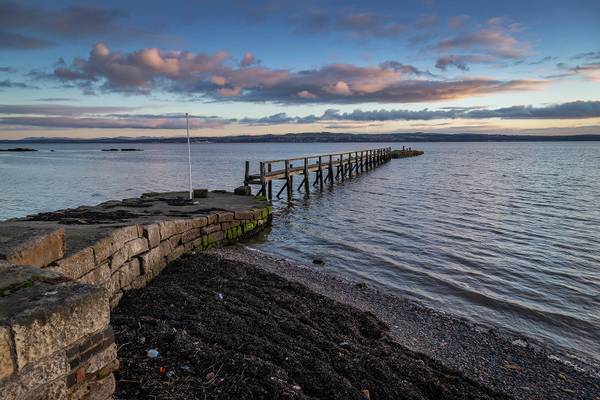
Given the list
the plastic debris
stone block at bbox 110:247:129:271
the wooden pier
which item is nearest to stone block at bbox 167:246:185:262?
stone block at bbox 110:247:129:271

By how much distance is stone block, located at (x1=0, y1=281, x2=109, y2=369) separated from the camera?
2.40m

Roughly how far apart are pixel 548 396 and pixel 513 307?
3310mm

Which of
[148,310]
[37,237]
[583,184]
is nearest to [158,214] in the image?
[148,310]

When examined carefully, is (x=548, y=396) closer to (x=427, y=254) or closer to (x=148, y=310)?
(x=148, y=310)

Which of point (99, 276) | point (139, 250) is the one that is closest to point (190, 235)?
point (139, 250)

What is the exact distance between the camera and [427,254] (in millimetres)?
12023

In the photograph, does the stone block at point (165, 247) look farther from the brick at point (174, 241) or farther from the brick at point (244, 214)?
the brick at point (244, 214)

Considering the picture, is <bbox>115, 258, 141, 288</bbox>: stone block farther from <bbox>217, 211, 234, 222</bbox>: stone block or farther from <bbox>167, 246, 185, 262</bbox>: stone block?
<bbox>217, 211, 234, 222</bbox>: stone block

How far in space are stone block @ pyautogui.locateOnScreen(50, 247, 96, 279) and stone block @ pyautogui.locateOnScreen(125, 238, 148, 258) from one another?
131cm

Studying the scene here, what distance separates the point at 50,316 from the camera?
2580 millimetres

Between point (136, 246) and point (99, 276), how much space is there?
4.88 feet

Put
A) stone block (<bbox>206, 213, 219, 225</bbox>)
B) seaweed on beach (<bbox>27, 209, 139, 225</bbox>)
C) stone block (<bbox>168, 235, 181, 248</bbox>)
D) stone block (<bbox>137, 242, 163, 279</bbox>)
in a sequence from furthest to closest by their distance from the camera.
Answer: stone block (<bbox>206, 213, 219, 225</bbox>) → stone block (<bbox>168, 235, 181, 248</bbox>) → seaweed on beach (<bbox>27, 209, 139, 225</bbox>) → stone block (<bbox>137, 242, 163, 279</bbox>)

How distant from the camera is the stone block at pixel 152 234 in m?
7.75

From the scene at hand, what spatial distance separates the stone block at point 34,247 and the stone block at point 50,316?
124 centimetres
